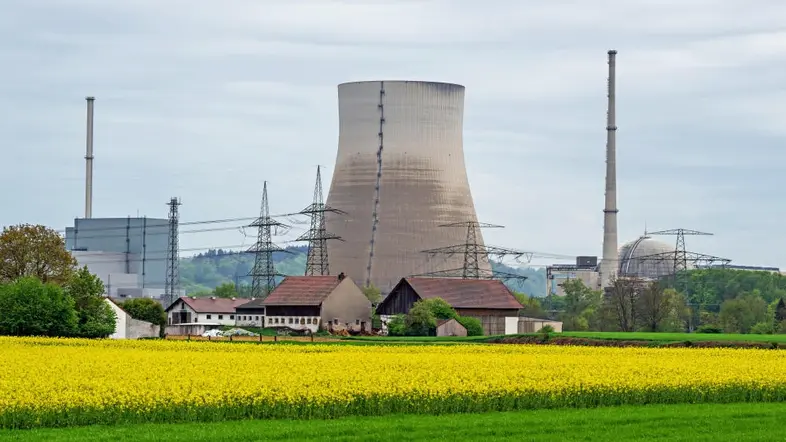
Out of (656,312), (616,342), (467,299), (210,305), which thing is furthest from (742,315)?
(210,305)

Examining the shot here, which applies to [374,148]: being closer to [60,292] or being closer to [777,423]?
[60,292]

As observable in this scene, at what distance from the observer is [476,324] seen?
2344 inches

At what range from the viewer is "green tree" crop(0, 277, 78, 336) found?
145 ft

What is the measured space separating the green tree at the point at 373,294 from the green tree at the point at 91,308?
78.9 feet

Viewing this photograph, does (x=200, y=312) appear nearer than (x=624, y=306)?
Yes

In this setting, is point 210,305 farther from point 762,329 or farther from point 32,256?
point 762,329

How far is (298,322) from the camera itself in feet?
207

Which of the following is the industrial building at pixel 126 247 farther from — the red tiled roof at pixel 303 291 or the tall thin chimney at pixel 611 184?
the tall thin chimney at pixel 611 184

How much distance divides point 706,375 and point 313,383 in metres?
7.60

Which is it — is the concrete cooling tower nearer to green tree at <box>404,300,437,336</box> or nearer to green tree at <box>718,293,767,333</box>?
green tree at <box>404,300,437,336</box>

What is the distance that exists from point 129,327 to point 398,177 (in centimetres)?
2165

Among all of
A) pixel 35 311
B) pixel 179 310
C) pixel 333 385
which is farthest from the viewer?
pixel 179 310

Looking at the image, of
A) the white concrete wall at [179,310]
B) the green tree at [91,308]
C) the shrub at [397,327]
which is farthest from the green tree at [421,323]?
the white concrete wall at [179,310]

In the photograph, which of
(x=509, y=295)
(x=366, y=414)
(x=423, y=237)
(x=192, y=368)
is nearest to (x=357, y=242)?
(x=423, y=237)
